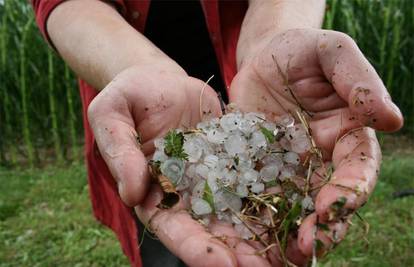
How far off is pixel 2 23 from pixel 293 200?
3.81m

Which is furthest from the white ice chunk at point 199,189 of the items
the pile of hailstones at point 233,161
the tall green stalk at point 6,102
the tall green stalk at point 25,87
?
the tall green stalk at point 6,102

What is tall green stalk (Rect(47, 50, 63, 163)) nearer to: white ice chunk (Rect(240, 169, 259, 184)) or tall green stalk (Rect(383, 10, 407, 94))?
tall green stalk (Rect(383, 10, 407, 94))

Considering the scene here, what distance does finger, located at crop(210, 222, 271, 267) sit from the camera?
3.24 feet

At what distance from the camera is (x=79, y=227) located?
10.1 ft

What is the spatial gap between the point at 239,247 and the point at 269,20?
816mm

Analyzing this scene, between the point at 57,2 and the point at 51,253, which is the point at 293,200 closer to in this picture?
the point at 57,2


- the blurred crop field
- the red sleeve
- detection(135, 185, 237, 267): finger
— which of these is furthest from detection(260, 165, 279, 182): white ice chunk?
the blurred crop field

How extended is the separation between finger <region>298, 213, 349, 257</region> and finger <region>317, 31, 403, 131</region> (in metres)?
0.24

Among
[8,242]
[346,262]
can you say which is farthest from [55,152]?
[346,262]

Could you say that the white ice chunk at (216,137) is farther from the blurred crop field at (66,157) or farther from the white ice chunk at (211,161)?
the blurred crop field at (66,157)

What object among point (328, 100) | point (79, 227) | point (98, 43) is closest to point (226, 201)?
point (328, 100)

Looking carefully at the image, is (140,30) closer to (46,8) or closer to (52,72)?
(46,8)

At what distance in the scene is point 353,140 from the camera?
1124 millimetres

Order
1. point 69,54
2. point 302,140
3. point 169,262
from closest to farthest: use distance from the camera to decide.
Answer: point 302,140
point 69,54
point 169,262
